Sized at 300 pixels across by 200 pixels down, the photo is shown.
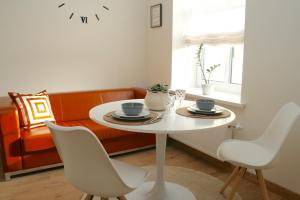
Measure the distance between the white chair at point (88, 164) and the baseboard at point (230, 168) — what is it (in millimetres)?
1452

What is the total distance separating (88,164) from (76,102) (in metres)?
2.06

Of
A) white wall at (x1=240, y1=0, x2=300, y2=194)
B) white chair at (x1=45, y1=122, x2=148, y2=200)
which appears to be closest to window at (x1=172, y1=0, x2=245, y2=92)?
white wall at (x1=240, y1=0, x2=300, y2=194)

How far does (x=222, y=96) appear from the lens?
289cm

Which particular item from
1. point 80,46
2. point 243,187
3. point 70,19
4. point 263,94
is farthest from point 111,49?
point 243,187

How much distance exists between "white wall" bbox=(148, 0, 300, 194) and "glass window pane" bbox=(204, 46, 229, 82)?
26.1 inches

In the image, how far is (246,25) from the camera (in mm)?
2400

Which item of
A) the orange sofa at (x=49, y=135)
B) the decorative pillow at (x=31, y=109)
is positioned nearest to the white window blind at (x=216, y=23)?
the orange sofa at (x=49, y=135)

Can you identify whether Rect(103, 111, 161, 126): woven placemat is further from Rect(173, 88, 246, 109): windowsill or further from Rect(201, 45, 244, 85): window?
Rect(201, 45, 244, 85): window

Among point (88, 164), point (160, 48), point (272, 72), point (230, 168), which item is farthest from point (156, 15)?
point (88, 164)

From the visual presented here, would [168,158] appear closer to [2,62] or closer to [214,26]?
[214,26]

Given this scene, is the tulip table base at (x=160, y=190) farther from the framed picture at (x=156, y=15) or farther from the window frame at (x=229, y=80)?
the framed picture at (x=156, y=15)

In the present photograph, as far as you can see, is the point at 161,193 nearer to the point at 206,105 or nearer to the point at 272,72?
the point at 206,105

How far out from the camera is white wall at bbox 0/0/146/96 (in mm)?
3072

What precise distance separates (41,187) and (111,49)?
2009 millimetres
